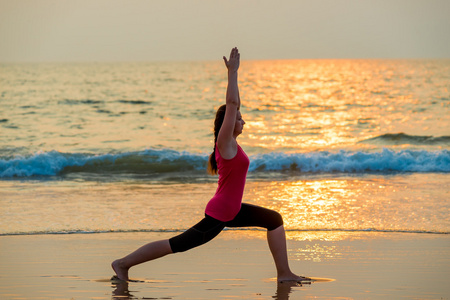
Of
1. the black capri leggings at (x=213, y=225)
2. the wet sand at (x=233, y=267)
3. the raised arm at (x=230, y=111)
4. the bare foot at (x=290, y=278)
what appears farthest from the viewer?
the bare foot at (x=290, y=278)

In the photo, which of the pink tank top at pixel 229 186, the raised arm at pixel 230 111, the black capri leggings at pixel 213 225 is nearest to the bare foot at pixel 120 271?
the black capri leggings at pixel 213 225

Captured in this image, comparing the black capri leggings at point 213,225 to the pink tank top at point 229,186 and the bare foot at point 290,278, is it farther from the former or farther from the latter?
the bare foot at point 290,278

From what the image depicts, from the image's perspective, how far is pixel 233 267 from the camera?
616 cm

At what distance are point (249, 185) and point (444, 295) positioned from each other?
771cm

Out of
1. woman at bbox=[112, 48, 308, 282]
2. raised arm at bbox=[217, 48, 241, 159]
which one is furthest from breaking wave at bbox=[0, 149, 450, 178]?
raised arm at bbox=[217, 48, 241, 159]

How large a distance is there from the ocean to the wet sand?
62 cm

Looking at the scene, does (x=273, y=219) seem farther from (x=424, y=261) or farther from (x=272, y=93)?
(x=272, y=93)

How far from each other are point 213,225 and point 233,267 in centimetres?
109

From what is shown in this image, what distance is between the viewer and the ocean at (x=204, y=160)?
9.04m

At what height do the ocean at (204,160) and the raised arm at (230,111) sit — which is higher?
the raised arm at (230,111)

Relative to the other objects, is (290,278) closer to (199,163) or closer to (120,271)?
(120,271)

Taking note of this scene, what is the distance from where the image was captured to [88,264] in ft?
20.9

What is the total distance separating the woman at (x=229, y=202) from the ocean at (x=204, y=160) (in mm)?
2596

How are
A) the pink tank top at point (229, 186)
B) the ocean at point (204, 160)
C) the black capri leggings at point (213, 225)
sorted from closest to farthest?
1. the pink tank top at point (229, 186)
2. the black capri leggings at point (213, 225)
3. the ocean at point (204, 160)
